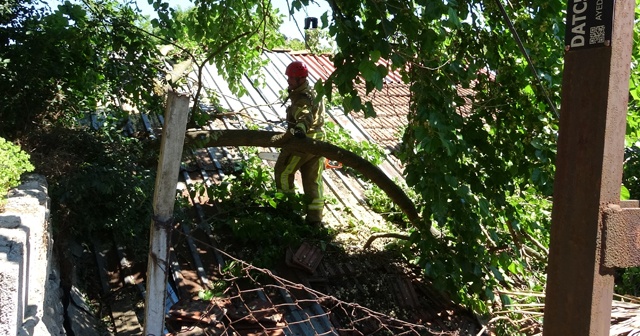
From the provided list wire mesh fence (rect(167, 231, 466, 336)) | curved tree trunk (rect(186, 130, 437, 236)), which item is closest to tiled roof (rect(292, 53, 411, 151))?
curved tree trunk (rect(186, 130, 437, 236))

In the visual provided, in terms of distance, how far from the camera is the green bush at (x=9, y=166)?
3.67 metres

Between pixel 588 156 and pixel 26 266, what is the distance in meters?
2.45

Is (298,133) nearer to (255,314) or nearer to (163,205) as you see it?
(255,314)

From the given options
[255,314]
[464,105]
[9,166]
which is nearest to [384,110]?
[464,105]

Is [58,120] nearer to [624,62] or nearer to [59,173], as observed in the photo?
[59,173]

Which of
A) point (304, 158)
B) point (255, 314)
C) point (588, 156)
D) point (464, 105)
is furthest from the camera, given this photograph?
point (304, 158)

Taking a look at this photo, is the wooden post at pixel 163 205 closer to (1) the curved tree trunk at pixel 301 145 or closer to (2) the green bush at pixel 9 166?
(2) the green bush at pixel 9 166

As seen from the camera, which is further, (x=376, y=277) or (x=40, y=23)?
(x=376, y=277)

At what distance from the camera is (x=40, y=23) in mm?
6031

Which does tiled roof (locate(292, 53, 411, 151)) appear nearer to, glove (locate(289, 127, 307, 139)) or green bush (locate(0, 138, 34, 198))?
glove (locate(289, 127, 307, 139))

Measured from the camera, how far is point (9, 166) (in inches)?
149

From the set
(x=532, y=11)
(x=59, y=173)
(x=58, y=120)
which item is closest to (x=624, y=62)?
(x=532, y=11)

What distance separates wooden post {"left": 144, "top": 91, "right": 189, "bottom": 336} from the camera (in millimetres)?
3287

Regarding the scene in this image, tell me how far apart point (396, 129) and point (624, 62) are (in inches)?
318
